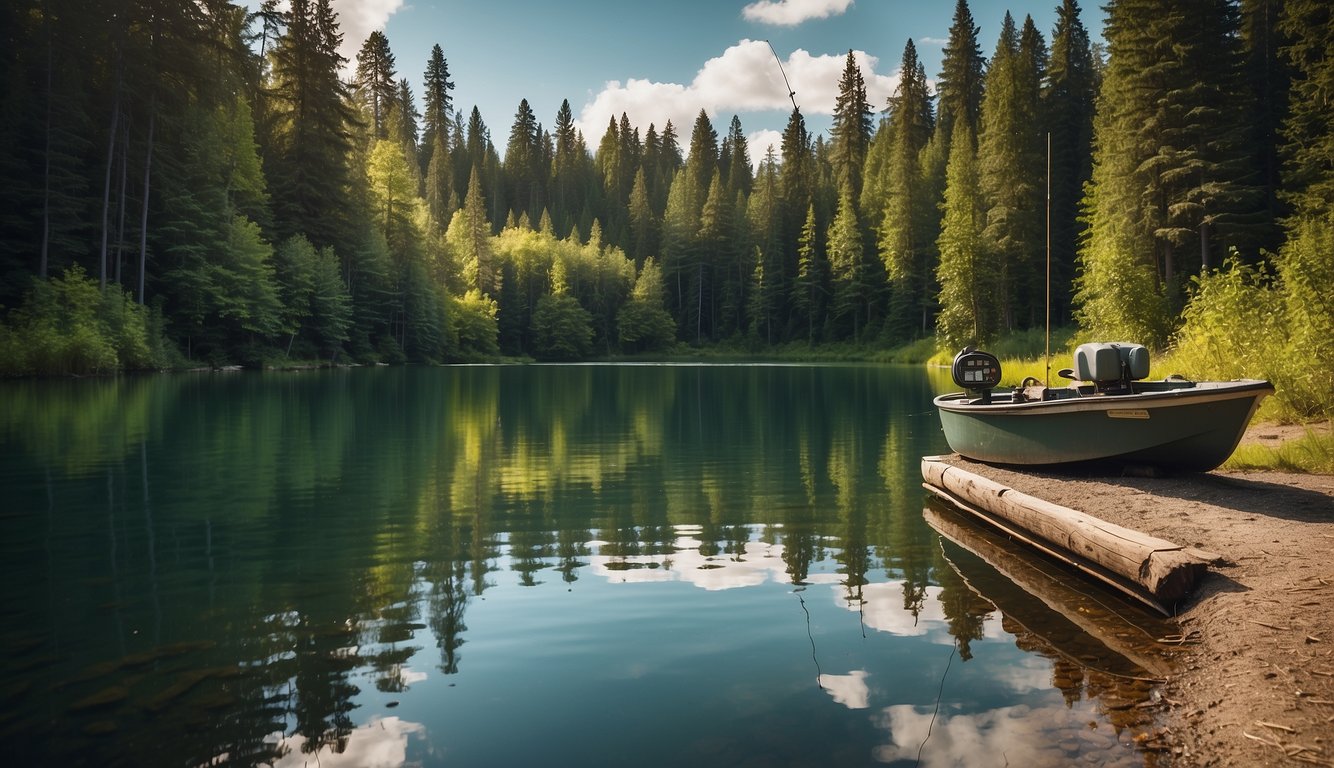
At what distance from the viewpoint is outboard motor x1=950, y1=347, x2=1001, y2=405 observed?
41.7 feet

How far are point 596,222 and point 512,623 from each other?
9486 centimetres

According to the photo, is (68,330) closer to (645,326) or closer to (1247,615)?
(1247,615)

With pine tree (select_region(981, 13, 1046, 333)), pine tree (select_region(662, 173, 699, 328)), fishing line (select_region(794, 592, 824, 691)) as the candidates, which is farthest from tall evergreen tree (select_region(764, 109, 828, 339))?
fishing line (select_region(794, 592, 824, 691))

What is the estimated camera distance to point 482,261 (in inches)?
3145

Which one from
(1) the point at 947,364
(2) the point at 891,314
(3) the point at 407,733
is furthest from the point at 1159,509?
(2) the point at 891,314

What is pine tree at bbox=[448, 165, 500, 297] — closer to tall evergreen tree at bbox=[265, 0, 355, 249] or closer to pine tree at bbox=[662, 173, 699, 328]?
tall evergreen tree at bbox=[265, 0, 355, 249]

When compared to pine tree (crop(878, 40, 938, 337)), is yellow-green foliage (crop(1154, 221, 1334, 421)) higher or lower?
lower

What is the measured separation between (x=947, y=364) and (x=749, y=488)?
41.6 meters

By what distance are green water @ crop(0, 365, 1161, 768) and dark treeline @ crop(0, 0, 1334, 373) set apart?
11.5 meters

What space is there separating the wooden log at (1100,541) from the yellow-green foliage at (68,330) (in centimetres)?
3489

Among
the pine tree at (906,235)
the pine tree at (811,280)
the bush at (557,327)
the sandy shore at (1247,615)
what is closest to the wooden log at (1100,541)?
the sandy shore at (1247,615)

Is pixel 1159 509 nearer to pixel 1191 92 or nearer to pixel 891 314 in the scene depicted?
pixel 1191 92

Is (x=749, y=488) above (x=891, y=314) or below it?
below

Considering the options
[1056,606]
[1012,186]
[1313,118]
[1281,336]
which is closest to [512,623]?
[1056,606]
